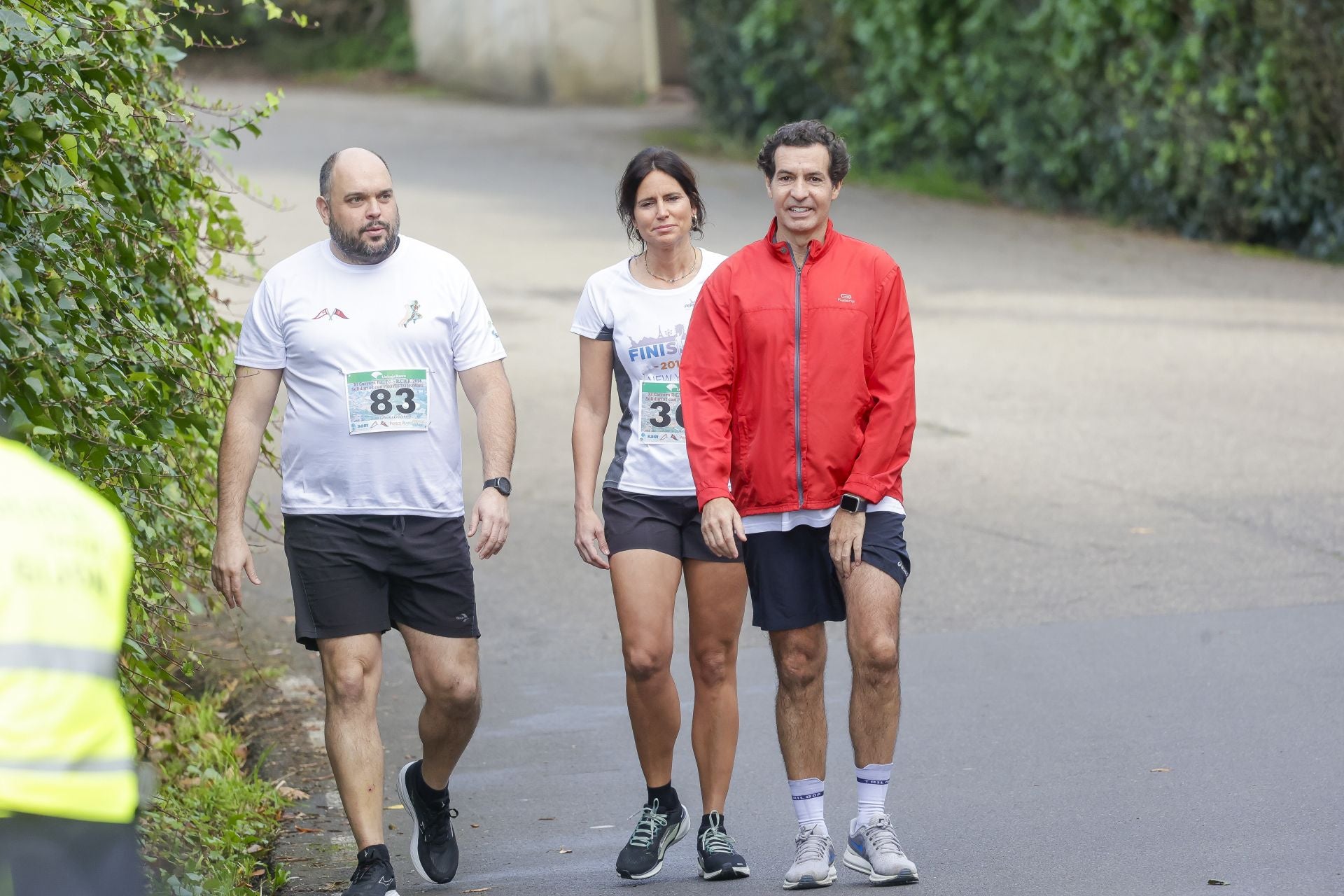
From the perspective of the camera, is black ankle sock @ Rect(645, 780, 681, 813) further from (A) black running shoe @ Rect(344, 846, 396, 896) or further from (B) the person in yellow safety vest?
(B) the person in yellow safety vest

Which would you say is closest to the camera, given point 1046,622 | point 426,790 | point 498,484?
point 498,484

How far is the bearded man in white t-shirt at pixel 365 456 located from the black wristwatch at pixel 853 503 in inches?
38.4

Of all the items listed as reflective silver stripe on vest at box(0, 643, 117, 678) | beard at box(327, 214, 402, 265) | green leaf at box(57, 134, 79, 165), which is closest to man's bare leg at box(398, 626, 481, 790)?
beard at box(327, 214, 402, 265)

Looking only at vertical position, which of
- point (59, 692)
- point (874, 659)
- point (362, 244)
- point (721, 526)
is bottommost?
point (874, 659)

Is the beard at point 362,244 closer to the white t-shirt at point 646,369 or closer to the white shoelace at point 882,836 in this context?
the white t-shirt at point 646,369

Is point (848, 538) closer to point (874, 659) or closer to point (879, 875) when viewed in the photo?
point (874, 659)

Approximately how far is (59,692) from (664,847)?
134 inches

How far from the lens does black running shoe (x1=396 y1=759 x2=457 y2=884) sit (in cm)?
562

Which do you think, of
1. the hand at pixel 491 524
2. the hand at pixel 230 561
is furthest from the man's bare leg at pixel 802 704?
the hand at pixel 230 561

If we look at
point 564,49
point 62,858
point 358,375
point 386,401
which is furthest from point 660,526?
point 564,49

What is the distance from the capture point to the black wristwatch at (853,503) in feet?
17.3

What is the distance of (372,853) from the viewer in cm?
521

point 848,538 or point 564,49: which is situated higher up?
point 564,49

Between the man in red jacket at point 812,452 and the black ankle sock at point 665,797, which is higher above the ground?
the man in red jacket at point 812,452
